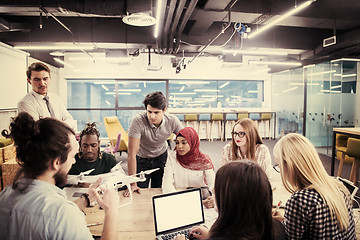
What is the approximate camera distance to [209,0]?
393cm

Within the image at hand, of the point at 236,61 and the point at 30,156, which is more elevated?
the point at 236,61

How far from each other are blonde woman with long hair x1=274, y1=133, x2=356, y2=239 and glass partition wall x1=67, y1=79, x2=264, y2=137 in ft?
27.7

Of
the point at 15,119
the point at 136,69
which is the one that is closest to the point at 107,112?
the point at 136,69

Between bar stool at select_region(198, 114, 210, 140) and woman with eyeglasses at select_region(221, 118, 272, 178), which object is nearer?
woman with eyeglasses at select_region(221, 118, 272, 178)

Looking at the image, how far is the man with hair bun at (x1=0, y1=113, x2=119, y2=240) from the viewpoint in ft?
2.85

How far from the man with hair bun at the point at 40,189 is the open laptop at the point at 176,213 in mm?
347

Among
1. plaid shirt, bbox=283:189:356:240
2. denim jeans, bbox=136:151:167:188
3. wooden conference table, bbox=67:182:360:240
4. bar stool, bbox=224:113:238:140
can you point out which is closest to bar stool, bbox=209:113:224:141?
bar stool, bbox=224:113:238:140

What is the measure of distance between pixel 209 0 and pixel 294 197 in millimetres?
3578

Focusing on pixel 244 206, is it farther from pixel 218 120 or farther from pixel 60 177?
pixel 218 120

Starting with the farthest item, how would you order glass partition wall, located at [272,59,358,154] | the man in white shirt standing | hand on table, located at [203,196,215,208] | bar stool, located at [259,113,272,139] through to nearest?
bar stool, located at [259,113,272,139]
glass partition wall, located at [272,59,358,154]
the man in white shirt standing
hand on table, located at [203,196,215,208]

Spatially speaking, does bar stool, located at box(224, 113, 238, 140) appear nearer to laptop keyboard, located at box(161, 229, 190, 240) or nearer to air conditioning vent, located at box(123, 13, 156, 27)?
air conditioning vent, located at box(123, 13, 156, 27)

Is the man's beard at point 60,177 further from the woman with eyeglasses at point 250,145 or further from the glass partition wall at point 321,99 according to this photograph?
the glass partition wall at point 321,99

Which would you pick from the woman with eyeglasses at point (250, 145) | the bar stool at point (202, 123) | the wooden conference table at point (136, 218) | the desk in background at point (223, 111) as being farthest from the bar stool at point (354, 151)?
the bar stool at point (202, 123)

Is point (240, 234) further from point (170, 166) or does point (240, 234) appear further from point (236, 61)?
point (236, 61)
